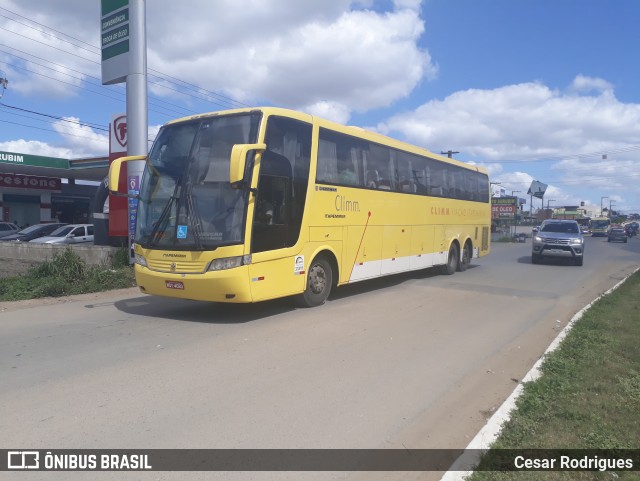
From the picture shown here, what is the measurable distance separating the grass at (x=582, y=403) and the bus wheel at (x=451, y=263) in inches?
325

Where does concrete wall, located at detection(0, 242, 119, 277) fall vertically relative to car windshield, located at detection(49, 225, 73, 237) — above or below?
below

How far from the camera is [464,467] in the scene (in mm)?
3797

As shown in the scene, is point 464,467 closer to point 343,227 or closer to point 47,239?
point 343,227

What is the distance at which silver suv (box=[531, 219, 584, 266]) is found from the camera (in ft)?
65.4

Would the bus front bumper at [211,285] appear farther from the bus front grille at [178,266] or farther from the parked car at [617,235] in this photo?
the parked car at [617,235]

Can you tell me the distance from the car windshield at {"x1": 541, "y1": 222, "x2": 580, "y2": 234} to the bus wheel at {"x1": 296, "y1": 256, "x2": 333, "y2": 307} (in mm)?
15007

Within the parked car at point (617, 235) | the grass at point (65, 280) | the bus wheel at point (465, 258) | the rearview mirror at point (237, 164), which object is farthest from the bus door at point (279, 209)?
the parked car at point (617, 235)

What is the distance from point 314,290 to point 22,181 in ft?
108

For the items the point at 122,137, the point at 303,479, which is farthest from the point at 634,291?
the point at 122,137

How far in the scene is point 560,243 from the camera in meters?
20.1

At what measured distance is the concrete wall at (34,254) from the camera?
1404 centimetres

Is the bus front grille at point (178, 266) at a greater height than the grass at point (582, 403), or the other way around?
the bus front grille at point (178, 266)

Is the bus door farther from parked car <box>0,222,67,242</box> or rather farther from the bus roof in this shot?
parked car <box>0,222,67,242</box>

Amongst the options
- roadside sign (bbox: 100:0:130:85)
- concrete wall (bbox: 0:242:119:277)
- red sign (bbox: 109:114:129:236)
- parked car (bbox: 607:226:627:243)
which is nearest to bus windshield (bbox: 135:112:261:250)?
concrete wall (bbox: 0:242:119:277)
